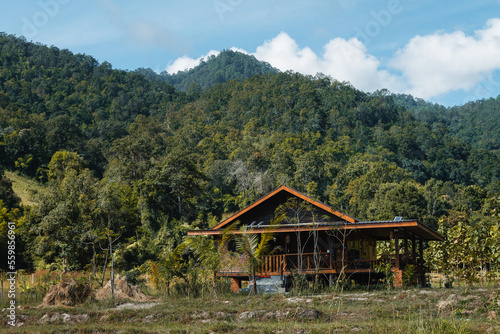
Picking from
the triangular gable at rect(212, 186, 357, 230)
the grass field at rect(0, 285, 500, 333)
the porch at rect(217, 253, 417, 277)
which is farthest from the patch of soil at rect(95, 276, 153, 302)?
the triangular gable at rect(212, 186, 357, 230)

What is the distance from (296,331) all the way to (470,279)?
14.7 meters

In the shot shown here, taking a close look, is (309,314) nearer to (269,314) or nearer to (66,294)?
(269,314)

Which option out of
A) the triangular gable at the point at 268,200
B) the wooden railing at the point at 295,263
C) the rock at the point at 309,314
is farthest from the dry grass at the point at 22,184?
the rock at the point at 309,314

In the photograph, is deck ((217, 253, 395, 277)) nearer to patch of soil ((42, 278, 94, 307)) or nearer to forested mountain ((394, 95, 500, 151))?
patch of soil ((42, 278, 94, 307))

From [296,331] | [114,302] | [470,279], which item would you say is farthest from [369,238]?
[296,331]

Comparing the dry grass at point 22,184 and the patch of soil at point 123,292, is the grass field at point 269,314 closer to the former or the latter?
the patch of soil at point 123,292

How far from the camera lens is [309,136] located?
93.3m

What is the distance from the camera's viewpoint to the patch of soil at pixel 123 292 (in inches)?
739

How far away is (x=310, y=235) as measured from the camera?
74.3 ft

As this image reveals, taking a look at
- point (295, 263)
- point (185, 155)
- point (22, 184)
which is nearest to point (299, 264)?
point (295, 263)

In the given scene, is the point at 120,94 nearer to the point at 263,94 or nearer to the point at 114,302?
the point at 263,94

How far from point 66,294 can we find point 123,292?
222 cm

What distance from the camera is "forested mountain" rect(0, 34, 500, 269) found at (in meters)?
39.1

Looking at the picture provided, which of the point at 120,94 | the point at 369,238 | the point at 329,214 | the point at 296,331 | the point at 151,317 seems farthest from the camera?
the point at 120,94
